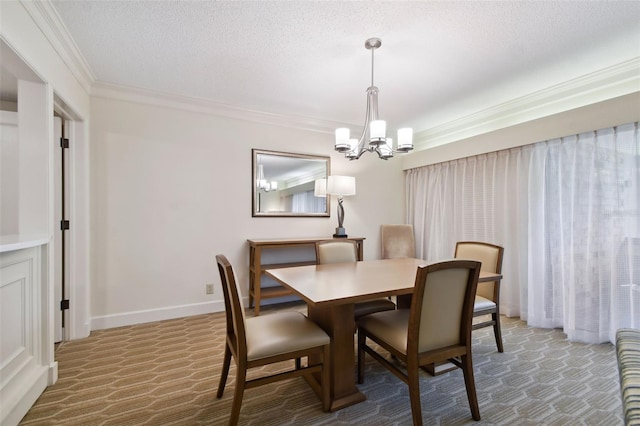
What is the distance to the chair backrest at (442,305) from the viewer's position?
57.9 inches

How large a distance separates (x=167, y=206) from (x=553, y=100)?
167 inches

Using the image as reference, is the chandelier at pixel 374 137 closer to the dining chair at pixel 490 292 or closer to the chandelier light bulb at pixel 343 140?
the chandelier light bulb at pixel 343 140

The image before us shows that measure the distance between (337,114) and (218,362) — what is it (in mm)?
3057

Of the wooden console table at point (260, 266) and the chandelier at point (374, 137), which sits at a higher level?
the chandelier at point (374, 137)

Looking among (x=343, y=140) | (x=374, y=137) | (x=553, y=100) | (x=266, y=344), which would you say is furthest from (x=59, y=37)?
(x=553, y=100)

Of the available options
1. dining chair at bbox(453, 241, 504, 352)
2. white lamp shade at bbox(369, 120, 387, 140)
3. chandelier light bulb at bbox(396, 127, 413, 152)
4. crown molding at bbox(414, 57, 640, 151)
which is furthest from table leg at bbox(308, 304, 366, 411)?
crown molding at bbox(414, 57, 640, 151)

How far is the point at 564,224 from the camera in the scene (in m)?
2.85

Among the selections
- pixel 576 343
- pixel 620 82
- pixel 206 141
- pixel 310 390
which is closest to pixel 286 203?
pixel 206 141

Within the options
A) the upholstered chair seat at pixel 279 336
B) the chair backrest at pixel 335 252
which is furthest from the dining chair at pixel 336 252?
the upholstered chair seat at pixel 279 336

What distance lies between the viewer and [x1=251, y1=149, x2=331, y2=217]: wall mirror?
3.64m

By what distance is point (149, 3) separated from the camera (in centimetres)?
182

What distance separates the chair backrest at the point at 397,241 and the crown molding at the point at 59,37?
12.7 ft

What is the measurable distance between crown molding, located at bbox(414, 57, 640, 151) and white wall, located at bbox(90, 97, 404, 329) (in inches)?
91.4

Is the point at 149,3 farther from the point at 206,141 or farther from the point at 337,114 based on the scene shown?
the point at 337,114
